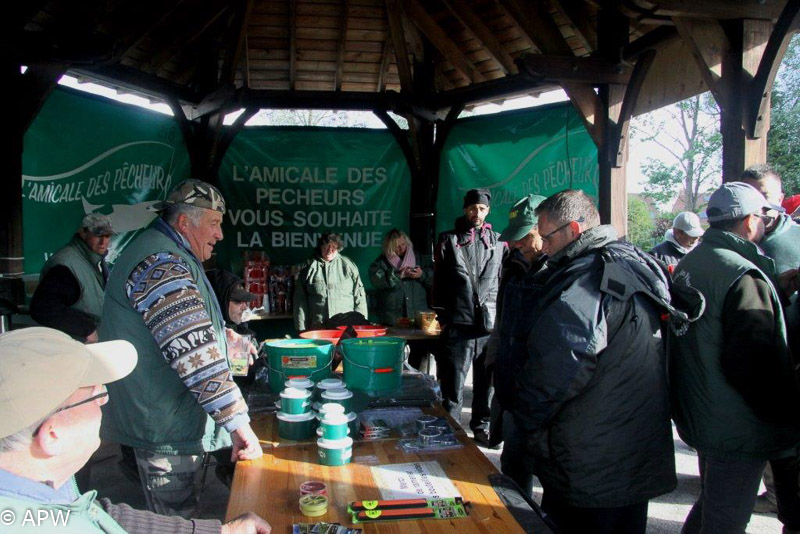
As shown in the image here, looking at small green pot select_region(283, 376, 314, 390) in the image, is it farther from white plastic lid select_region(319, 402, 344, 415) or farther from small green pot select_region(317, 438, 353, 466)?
small green pot select_region(317, 438, 353, 466)

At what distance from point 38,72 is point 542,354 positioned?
4.32 meters

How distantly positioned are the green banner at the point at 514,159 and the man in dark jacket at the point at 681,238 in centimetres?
115

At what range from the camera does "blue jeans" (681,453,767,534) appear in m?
2.51

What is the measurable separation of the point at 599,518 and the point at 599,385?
1.75 feet

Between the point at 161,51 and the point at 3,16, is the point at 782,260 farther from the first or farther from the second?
the point at 161,51

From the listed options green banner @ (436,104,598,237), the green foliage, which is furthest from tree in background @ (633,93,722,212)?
green banner @ (436,104,598,237)

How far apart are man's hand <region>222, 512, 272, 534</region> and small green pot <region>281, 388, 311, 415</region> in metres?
0.71

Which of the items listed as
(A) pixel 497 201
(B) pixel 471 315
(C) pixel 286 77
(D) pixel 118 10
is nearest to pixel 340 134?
(C) pixel 286 77

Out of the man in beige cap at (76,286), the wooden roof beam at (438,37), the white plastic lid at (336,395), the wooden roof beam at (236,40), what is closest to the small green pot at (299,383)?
the white plastic lid at (336,395)

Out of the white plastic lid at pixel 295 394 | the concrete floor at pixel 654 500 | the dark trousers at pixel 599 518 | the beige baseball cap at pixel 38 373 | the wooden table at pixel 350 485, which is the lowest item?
A: the concrete floor at pixel 654 500

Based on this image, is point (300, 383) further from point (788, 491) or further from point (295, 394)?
point (788, 491)

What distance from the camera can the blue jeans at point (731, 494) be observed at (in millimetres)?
2510

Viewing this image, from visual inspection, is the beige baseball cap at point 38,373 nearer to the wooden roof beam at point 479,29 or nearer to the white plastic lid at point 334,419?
the white plastic lid at point 334,419

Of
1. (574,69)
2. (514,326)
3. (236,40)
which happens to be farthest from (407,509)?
(236,40)
